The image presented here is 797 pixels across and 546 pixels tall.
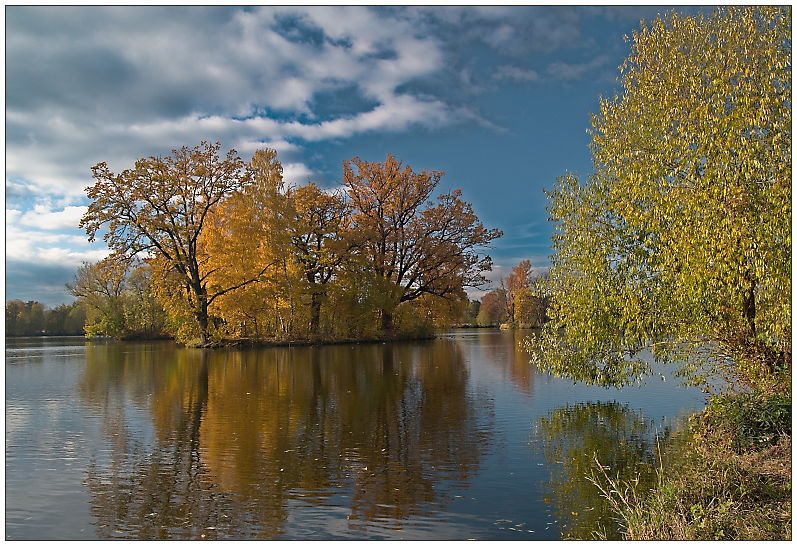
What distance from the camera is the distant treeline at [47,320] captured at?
192 ft

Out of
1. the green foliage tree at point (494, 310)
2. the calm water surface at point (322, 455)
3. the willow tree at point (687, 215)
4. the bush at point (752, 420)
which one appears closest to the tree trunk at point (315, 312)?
the calm water surface at point (322, 455)

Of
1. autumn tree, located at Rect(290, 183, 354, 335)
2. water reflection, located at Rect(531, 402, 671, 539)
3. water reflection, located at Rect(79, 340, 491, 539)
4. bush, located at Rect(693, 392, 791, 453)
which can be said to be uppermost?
autumn tree, located at Rect(290, 183, 354, 335)

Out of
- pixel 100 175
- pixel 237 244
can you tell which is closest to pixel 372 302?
pixel 237 244

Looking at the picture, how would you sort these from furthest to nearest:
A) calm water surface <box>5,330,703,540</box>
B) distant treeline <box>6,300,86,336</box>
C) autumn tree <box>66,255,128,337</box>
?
distant treeline <box>6,300,86,336</box> → autumn tree <box>66,255,128,337</box> → calm water surface <box>5,330,703,540</box>

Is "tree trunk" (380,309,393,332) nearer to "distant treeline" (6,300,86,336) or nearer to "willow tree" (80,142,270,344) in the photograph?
"willow tree" (80,142,270,344)

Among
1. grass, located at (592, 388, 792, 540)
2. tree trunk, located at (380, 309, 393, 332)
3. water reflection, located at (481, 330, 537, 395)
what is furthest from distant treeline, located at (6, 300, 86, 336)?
grass, located at (592, 388, 792, 540)

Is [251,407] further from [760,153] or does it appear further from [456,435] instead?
[760,153]

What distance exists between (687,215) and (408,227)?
41484mm

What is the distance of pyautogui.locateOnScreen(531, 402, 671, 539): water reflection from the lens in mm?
7965

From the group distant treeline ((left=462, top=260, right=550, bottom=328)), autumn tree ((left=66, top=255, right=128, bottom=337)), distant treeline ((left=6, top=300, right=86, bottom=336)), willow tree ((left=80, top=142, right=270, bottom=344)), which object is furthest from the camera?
distant treeline ((left=462, top=260, right=550, bottom=328))

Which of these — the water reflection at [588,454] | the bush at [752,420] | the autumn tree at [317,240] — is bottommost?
the water reflection at [588,454]

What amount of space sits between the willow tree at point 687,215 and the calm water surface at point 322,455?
2276 mm

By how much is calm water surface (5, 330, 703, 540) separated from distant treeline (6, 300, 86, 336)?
42.5 meters

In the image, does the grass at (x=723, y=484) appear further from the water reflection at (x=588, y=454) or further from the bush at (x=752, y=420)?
the water reflection at (x=588, y=454)
